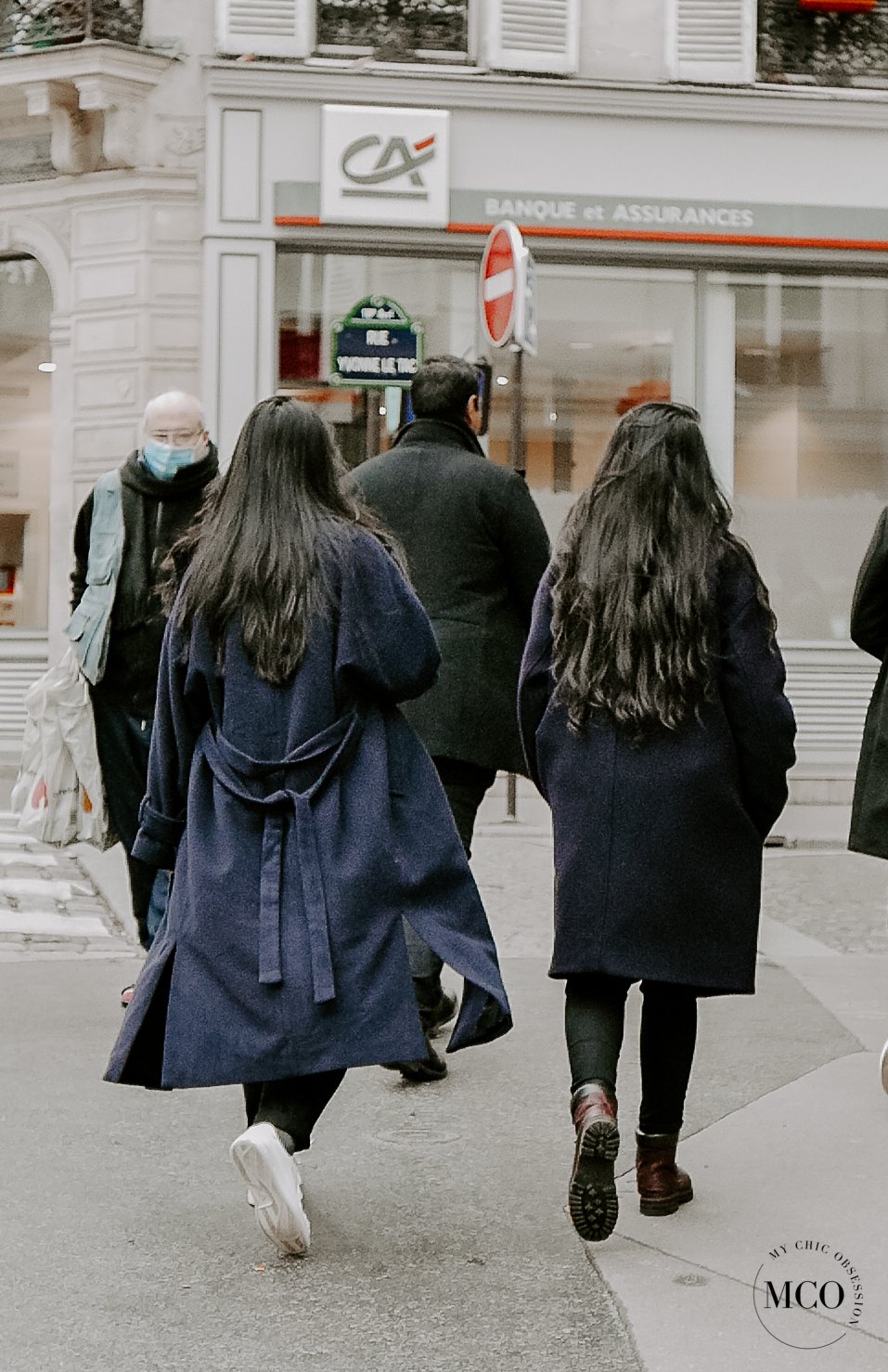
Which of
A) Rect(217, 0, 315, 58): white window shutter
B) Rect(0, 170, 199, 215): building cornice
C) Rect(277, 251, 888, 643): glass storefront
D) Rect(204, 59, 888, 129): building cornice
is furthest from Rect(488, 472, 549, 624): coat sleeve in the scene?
Rect(217, 0, 315, 58): white window shutter

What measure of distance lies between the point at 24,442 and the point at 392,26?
153 inches

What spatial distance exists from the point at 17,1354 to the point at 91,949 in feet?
14.2

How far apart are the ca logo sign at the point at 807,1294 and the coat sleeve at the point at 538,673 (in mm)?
1106

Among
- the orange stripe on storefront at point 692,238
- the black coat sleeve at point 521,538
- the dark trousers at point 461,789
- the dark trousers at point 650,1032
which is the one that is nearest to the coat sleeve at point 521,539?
the black coat sleeve at point 521,538

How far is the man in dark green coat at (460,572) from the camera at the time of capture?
589 centimetres

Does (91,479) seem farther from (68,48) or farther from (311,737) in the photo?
(311,737)

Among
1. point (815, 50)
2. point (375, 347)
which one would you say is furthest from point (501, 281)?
point (815, 50)

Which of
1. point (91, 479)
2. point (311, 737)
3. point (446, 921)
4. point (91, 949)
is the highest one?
point (91, 479)

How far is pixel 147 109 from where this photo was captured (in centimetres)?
1412

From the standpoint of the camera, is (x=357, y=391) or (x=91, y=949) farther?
(x=357, y=391)

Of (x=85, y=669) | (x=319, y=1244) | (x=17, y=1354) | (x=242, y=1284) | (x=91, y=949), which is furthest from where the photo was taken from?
(x=91, y=949)

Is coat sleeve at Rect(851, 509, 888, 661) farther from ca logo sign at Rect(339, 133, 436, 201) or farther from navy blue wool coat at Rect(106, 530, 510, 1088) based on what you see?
ca logo sign at Rect(339, 133, 436, 201)

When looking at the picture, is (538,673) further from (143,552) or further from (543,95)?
(543,95)

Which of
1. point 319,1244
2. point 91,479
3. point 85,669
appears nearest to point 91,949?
point 85,669
